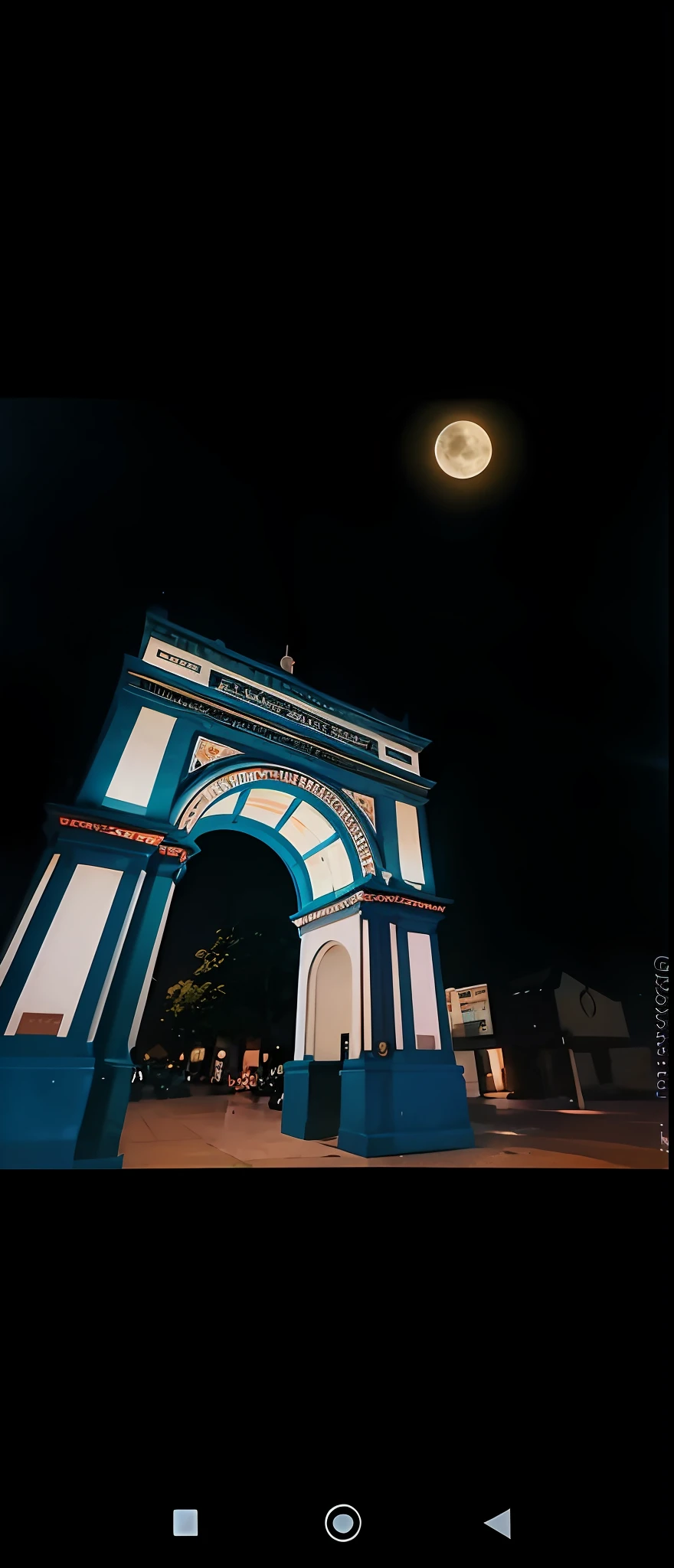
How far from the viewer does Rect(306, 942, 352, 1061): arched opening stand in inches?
221

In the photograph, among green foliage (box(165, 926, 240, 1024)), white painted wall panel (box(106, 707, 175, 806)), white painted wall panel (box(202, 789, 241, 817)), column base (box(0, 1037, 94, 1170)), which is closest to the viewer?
column base (box(0, 1037, 94, 1170))

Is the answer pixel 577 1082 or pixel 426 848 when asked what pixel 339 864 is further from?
pixel 577 1082

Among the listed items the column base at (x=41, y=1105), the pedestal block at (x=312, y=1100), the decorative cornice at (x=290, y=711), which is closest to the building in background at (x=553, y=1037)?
the pedestal block at (x=312, y=1100)

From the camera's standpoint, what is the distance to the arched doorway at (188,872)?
11.3 feet

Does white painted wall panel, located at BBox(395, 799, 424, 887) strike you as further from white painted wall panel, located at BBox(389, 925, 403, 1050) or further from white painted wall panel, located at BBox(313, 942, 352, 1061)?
white painted wall panel, located at BBox(313, 942, 352, 1061)

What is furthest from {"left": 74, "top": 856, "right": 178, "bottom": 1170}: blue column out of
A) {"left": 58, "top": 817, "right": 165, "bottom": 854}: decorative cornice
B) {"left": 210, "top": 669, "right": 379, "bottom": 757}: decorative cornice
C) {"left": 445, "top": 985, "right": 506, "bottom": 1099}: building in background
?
{"left": 445, "top": 985, "right": 506, "bottom": 1099}: building in background

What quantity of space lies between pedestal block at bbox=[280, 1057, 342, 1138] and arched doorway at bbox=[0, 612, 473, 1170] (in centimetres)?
3

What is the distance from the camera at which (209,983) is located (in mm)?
4664

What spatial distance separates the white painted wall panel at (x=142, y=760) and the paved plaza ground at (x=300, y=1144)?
2518 mm

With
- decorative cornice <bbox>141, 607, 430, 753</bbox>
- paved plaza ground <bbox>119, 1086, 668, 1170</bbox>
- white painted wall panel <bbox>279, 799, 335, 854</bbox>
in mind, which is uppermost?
decorative cornice <bbox>141, 607, 430, 753</bbox>
